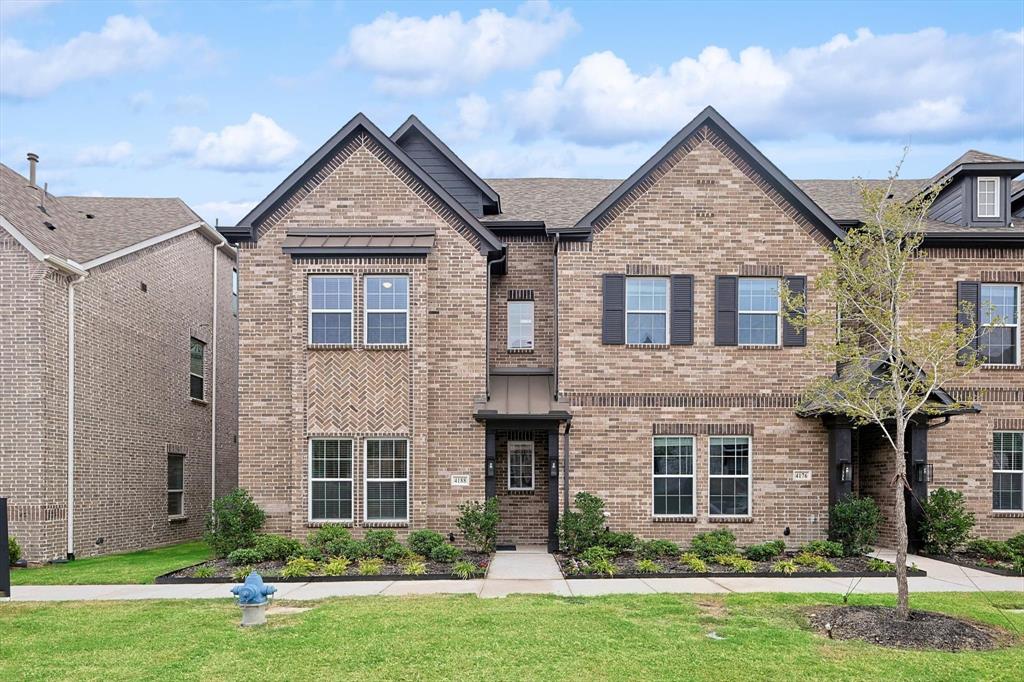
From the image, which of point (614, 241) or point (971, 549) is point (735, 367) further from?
point (971, 549)

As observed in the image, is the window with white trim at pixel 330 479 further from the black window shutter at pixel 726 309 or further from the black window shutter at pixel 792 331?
the black window shutter at pixel 792 331

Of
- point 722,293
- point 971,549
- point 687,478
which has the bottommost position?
point 971,549

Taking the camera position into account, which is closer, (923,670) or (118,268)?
(923,670)

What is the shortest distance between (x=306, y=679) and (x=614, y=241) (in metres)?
12.6

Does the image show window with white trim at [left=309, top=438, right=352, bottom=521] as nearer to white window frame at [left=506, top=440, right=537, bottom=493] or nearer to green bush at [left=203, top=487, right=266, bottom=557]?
green bush at [left=203, top=487, right=266, bottom=557]

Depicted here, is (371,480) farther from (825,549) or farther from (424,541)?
(825,549)

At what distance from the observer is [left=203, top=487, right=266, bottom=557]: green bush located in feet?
56.1

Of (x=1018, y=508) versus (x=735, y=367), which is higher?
(x=735, y=367)

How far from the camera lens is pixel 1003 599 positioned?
12805 millimetres

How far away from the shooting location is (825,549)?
1677 cm

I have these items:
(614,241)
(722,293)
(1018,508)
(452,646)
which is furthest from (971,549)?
(452,646)

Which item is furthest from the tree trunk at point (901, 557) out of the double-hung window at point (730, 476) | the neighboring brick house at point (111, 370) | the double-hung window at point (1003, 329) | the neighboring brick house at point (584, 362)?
the neighboring brick house at point (111, 370)

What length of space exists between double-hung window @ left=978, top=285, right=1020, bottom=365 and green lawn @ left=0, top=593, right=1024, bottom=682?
28.4 ft

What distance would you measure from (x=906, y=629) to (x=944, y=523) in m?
8.35
